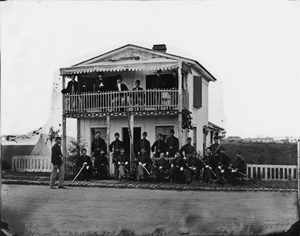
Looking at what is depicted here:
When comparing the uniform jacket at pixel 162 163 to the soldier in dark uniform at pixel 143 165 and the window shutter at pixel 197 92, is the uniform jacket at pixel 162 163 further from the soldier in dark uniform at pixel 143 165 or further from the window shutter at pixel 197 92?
the window shutter at pixel 197 92

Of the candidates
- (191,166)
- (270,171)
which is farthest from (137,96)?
(270,171)

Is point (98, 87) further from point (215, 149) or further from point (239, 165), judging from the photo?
point (239, 165)

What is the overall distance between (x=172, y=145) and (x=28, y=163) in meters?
2.46

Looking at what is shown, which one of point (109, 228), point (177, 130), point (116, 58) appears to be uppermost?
point (116, 58)

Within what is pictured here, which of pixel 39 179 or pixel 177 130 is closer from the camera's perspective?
pixel 177 130

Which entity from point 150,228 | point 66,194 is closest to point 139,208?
point 150,228

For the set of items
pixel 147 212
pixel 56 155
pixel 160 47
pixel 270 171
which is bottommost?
pixel 147 212

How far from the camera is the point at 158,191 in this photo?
31.9ft

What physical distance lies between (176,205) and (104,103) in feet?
6.72

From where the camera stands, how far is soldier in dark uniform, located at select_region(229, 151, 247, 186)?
9.55 m

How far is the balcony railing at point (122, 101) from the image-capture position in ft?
31.8

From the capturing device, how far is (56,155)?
32.4 feet

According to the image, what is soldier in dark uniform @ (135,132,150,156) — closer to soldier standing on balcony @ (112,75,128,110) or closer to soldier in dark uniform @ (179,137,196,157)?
soldier in dark uniform @ (179,137,196,157)

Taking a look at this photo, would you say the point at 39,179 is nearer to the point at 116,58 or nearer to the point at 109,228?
the point at 109,228
